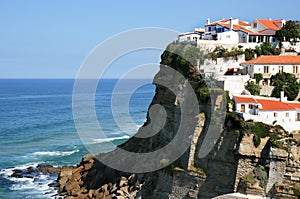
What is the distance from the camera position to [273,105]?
30.1 m

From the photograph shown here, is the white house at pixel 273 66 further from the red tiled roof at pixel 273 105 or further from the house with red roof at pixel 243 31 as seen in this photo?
the house with red roof at pixel 243 31

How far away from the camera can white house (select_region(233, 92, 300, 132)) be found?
28.9 meters

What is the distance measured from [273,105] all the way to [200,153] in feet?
17.8

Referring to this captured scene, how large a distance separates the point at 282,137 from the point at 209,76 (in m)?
6.97

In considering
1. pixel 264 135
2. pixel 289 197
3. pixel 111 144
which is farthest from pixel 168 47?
pixel 111 144

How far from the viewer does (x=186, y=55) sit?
35.9 m

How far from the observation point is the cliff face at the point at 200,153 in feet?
89.9

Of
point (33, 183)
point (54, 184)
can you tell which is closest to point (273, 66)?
point (54, 184)

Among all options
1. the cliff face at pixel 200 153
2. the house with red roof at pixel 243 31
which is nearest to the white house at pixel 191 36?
the house with red roof at pixel 243 31

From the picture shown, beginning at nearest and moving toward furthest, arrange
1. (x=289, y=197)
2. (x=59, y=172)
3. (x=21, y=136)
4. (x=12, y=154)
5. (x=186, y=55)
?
(x=289, y=197) → (x=186, y=55) → (x=59, y=172) → (x=12, y=154) → (x=21, y=136)

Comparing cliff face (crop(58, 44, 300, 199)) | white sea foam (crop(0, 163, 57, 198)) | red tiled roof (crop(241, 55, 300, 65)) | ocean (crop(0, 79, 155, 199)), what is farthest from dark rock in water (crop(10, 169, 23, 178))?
red tiled roof (crop(241, 55, 300, 65))

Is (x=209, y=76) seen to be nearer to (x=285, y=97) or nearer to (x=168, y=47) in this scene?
(x=285, y=97)

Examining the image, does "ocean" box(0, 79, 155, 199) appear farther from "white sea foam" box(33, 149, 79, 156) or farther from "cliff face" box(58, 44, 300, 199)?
"cliff face" box(58, 44, 300, 199)

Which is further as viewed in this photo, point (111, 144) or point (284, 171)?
point (111, 144)
